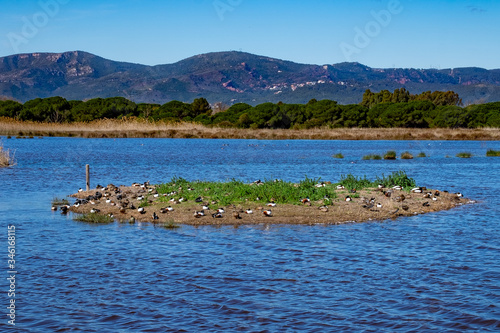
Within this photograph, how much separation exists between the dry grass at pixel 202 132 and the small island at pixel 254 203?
53820mm

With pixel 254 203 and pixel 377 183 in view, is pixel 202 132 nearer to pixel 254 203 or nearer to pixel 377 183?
pixel 377 183

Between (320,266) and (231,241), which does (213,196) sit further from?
(320,266)

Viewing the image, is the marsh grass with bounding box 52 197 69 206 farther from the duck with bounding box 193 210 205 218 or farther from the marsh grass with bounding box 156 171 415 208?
the duck with bounding box 193 210 205 218

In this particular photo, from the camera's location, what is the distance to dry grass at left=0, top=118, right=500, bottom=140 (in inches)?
2945

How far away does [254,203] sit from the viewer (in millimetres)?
19828

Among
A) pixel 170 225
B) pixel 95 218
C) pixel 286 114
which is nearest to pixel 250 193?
pixel 170 225

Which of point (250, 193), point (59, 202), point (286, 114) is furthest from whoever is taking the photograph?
point (286, 114)

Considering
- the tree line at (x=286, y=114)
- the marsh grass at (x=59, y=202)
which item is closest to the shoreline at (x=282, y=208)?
the marsh grass at (x=59, y=202)

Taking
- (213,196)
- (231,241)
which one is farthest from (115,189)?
(231,241)

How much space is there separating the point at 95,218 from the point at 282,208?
5.74 m

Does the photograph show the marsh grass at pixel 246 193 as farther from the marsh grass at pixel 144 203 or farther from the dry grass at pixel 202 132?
the dry grass at pixel 202 132

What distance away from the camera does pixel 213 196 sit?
20344 mm

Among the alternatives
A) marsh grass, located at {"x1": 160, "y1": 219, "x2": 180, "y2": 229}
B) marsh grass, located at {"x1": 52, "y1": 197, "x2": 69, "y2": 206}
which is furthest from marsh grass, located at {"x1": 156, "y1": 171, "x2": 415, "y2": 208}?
marsh grass, located at {"x1": 52, "y1": 197, "x2": 69, "y2": 206}

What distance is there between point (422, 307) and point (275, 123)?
268ft
